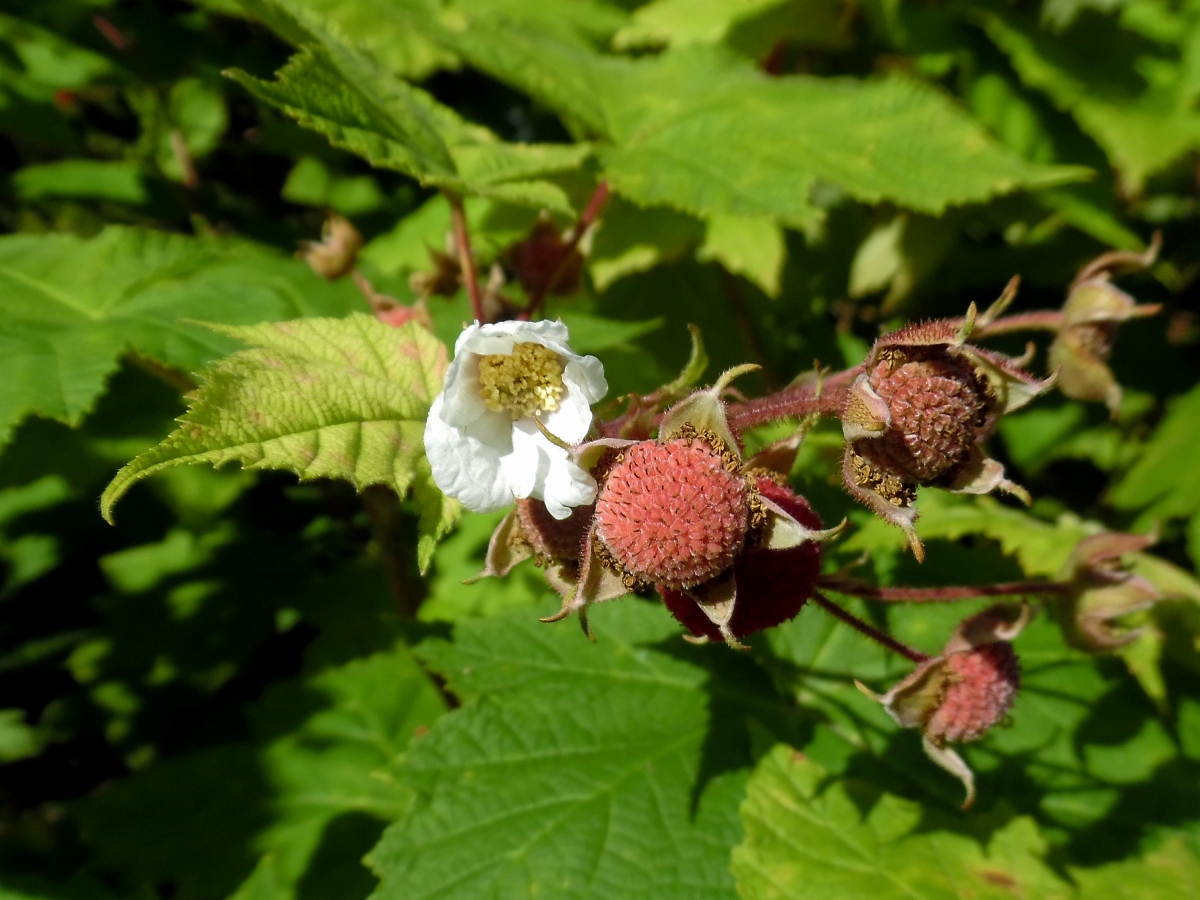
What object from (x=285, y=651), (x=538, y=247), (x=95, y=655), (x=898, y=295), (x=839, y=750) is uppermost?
(x=538, y=247)

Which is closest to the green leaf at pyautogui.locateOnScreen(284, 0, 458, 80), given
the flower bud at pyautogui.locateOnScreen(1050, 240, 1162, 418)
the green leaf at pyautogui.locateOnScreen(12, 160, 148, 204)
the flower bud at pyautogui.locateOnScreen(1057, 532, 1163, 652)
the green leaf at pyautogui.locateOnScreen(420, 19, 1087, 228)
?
the green leaf at pyautogui.locateOnScreen(420, 19, 1087, 228)

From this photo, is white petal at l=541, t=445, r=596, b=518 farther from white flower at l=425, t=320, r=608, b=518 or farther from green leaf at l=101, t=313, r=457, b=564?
green leaf at l=101, t=313, r=457, b=564

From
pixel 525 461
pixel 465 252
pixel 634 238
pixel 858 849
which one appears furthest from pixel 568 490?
pixel 634 238

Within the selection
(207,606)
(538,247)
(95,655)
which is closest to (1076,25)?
(538,247)

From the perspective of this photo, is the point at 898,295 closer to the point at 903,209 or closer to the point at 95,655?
the point at 903,209

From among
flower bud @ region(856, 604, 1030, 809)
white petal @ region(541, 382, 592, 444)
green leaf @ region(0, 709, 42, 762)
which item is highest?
white petal @ region(541, 382, 592, 444)

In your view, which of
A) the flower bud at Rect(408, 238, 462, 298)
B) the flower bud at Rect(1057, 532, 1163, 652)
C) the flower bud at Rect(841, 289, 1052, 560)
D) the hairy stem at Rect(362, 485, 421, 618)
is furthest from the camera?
the hairy stem at Rect(362, 485, 421, 618)

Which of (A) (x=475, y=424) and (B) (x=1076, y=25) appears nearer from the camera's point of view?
(A) (x=475, y=424)
